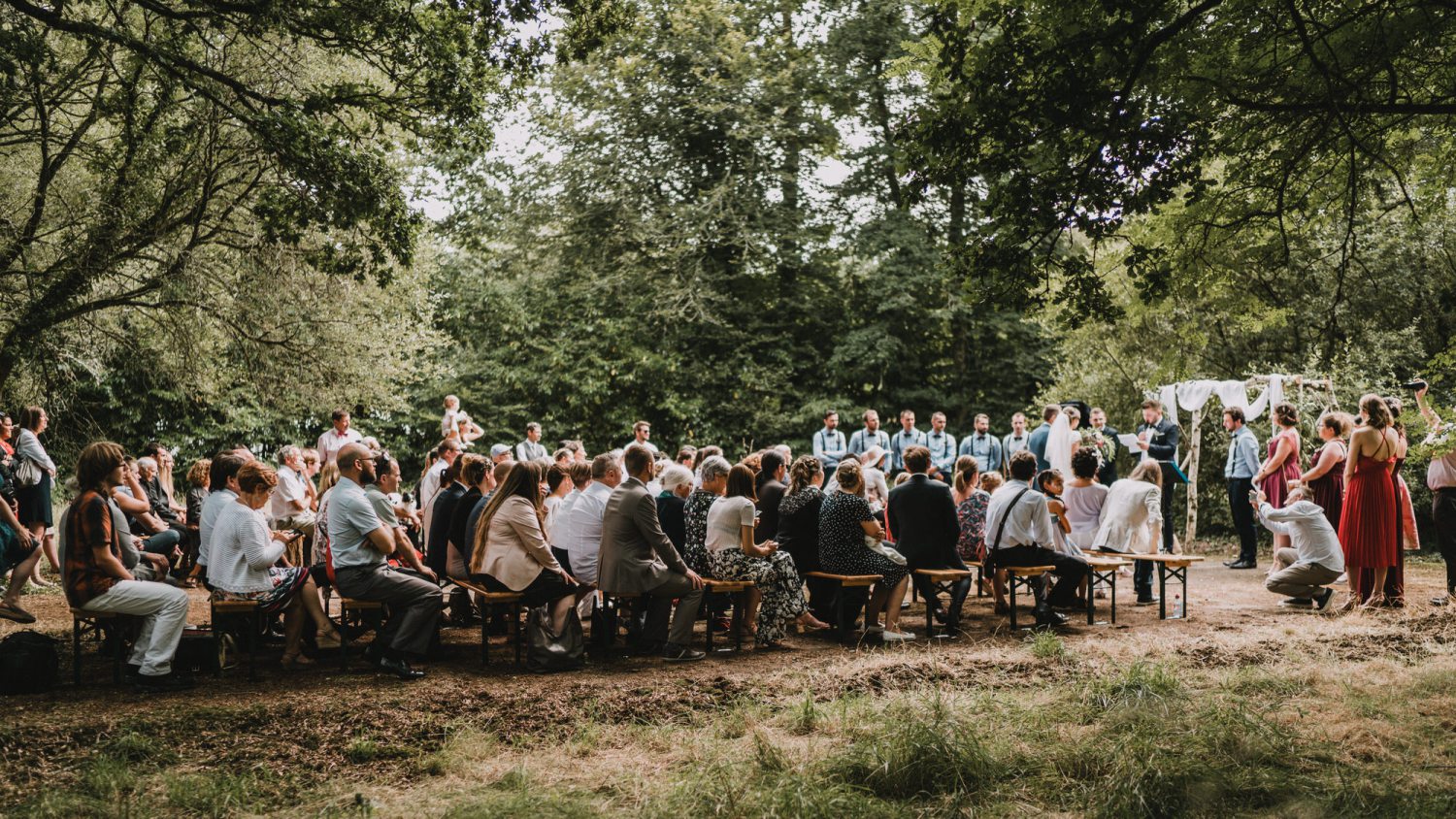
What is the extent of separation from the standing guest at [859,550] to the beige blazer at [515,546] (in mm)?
2313

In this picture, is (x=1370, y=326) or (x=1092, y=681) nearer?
(x=1092, y=681)

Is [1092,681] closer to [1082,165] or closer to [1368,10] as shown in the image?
[1082,165]

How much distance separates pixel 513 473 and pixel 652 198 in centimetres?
1631

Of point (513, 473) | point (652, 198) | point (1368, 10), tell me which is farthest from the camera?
point (652, 198)

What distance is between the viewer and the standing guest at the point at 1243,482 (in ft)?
40.9

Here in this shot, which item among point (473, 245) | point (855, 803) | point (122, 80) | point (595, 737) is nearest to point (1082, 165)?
point (855, 803)

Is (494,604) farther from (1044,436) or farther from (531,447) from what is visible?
(1044,436)

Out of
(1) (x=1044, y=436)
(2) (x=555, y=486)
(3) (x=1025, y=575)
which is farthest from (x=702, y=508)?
(1) (x=1044, y=436)

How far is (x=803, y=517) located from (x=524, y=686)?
2.79 m

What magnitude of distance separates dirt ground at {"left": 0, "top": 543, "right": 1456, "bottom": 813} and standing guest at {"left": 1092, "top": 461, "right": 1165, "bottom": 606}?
687 millimetres

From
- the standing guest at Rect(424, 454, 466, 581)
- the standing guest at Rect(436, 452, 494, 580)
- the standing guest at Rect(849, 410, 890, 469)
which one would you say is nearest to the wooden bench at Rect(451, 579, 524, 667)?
the standing guest at Rect(436, 452, 494, 580)

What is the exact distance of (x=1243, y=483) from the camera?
41.5 feet

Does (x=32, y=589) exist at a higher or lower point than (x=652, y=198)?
lower

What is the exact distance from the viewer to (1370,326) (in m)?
15.2
